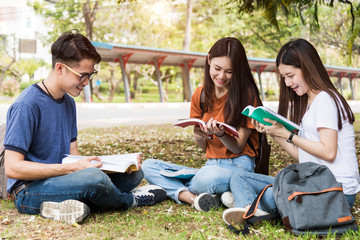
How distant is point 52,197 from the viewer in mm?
3041

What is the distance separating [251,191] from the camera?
315 centimetres

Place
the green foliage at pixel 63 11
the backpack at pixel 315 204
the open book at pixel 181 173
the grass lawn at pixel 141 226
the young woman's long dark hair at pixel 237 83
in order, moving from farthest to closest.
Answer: the green foliage at pixel 63 11, the open book at pixel 181 173, the young woman's long dark hair at pixel 237 83, the grass lawn at pixel 141 226, the backpack at pixel 315 204

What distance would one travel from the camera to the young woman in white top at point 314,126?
281cm

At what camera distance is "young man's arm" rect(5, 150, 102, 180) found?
9.45ft

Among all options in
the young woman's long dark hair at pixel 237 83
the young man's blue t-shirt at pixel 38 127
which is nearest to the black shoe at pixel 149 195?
the young man's blue t-shirt at pixel 38 127

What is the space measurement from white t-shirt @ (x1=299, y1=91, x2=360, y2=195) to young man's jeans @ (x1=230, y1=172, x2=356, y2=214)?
0.43ft

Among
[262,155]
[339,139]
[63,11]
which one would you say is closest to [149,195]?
[262,155]

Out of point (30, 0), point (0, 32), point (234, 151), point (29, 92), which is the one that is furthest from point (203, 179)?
point (0, 32)

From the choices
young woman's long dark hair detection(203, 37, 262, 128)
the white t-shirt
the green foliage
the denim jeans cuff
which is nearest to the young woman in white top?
the white t-shirt

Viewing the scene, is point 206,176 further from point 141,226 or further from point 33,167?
point 33,167

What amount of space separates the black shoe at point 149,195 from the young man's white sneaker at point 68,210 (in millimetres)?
639

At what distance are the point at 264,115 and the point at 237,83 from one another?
73cm

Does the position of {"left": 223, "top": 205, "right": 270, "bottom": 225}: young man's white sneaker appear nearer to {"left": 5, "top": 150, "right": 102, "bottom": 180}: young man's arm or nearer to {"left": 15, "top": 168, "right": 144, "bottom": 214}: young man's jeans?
{"left": 15, "top": 168, "right": 144, "bottom": 214}: young man's jeans

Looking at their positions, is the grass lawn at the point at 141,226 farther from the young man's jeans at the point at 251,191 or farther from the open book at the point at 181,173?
the open book at the point at 181,173
